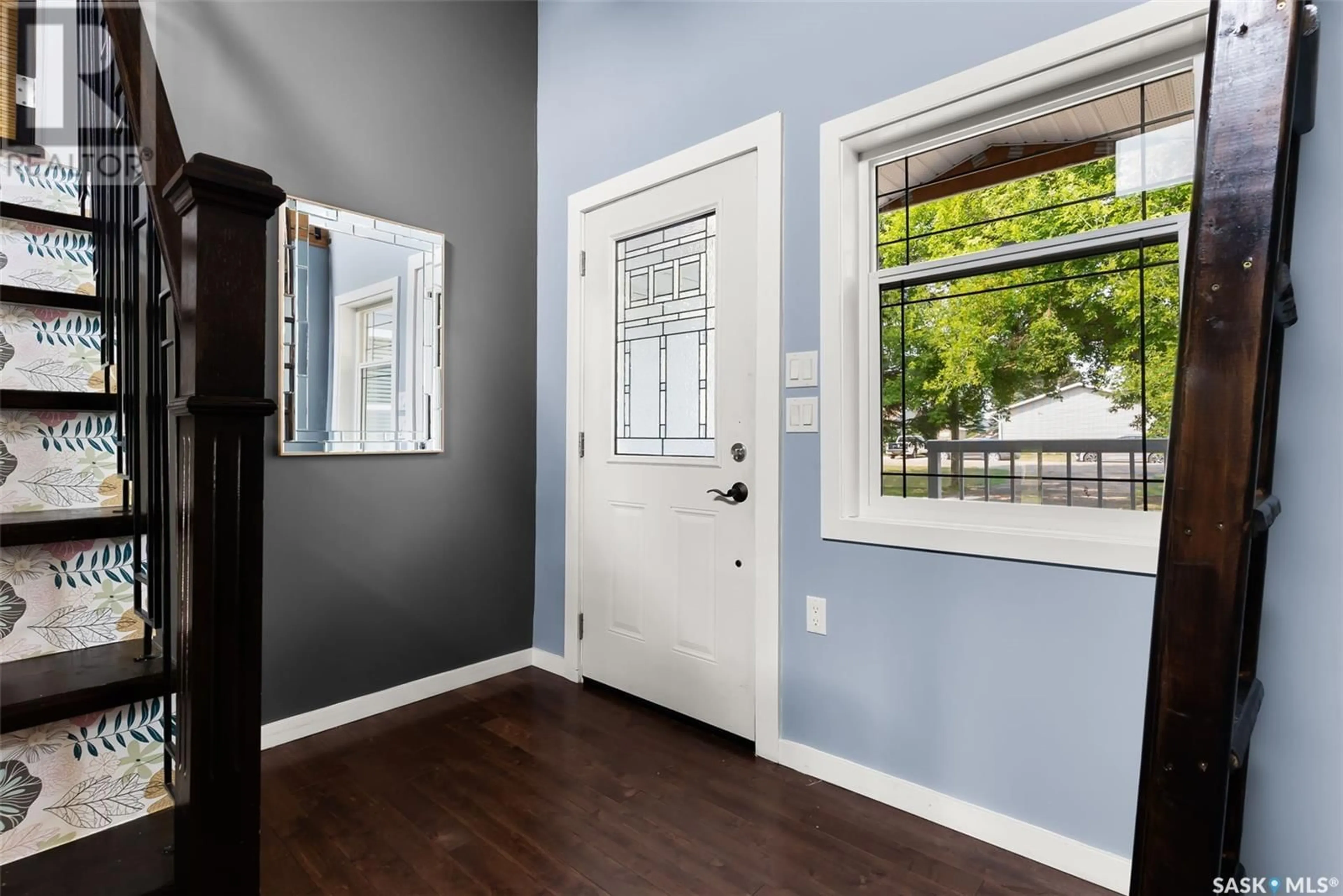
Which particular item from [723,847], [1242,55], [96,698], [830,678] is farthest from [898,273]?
[96,698]

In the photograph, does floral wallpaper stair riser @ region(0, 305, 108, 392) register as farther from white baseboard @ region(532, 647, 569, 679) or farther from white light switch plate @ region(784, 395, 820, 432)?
white baseboard @ region(532, 647, 569, 679)

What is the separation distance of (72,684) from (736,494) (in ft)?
5.59

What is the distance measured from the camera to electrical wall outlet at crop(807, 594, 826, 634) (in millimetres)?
2016

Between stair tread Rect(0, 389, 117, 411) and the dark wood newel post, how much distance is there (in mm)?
555

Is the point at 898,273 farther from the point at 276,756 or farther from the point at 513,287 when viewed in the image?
the point at 276,756

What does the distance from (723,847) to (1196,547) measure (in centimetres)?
135

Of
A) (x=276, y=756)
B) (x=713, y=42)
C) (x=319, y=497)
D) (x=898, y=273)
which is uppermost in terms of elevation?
(x=713, y=42)

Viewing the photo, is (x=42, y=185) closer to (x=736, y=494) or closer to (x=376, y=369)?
(x=376, y=369)

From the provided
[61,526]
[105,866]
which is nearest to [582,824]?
[105,866]

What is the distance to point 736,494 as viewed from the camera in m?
2.25

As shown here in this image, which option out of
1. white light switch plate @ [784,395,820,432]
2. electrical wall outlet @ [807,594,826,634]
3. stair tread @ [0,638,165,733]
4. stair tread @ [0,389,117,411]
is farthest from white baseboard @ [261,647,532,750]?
white light switch plate @ [784,395,820,432]

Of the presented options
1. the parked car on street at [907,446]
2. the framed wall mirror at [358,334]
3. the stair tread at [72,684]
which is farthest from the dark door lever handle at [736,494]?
Result: the stair tread at [72,684]

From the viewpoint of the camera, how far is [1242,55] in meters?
0.85

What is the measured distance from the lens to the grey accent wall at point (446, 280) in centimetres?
222
